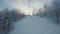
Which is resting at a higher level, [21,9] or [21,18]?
[21,9]

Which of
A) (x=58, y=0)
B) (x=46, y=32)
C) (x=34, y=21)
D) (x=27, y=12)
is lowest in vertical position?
(x=46, y=32)

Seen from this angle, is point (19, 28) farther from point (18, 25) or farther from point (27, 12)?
point (27, 12)

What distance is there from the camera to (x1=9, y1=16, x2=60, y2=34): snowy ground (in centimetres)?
327

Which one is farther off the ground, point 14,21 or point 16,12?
point 16,12

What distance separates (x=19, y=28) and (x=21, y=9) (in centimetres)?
44

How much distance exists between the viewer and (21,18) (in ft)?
10.9

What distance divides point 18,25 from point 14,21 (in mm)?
132

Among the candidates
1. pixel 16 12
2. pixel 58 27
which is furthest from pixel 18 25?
pixel 58 27

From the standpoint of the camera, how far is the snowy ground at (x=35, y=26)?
3.27m

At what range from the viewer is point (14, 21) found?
333 cm

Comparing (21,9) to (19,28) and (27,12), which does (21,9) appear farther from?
(19,28)

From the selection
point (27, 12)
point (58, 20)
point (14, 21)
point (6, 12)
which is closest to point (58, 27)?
point (58, 20)

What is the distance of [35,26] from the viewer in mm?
3299

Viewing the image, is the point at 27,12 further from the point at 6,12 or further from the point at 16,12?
the point at 6,12
